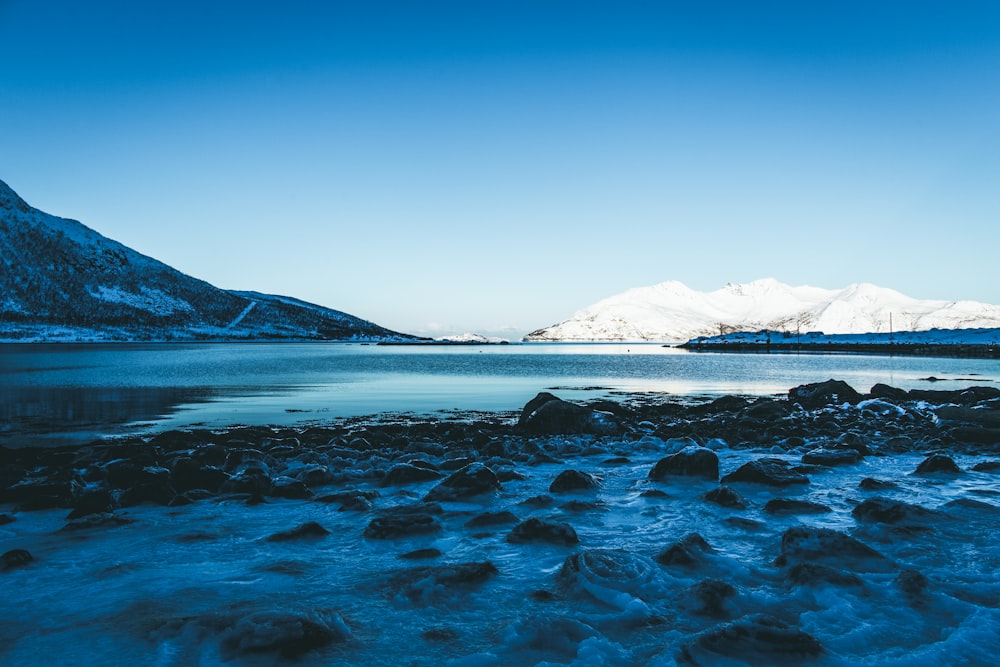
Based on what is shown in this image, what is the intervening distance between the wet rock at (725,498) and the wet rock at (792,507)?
1.32ft


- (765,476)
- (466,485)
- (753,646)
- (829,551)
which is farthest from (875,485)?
(753,646)

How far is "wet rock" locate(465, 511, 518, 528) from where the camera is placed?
855cm

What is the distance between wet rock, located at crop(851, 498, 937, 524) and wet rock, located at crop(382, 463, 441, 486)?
725cm

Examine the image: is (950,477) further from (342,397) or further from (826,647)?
(342,397)

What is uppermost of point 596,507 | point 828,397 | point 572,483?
point 828,397

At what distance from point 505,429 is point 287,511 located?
1076 centimetres

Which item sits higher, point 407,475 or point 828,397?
point 828,397

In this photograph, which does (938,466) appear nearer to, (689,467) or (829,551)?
(689,467)

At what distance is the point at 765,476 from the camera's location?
428 inches

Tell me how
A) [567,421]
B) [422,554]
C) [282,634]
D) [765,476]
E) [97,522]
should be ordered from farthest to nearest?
[567,421] → [765,476] → [97,522] → [422,554] → [282,634]

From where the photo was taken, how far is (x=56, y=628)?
17.5ft

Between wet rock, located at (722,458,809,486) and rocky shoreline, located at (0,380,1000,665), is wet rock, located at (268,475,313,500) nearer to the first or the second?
rocky shoreline, located at (0,380,1000,665)

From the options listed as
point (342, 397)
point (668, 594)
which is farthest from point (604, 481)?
point (342, 397)

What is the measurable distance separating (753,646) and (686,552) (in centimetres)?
219
